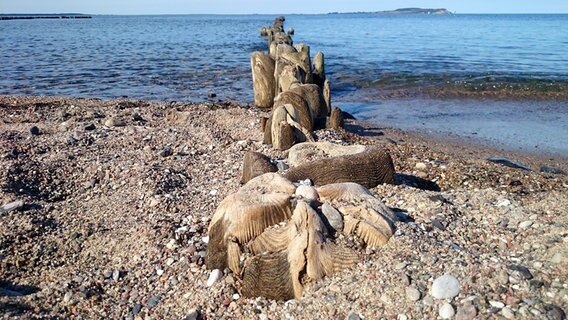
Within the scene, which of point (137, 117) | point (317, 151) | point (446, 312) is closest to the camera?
point (446, 312)

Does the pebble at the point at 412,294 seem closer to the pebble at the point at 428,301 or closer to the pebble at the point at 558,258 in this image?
the pebble at the point at 428,301

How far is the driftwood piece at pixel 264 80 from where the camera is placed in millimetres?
10773

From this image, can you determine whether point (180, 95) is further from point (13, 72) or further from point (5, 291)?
point (5, 291)

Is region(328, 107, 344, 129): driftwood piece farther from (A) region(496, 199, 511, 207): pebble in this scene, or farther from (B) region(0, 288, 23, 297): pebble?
(B) region(0, 288, 23, 297): pebble

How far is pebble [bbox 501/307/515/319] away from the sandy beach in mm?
11

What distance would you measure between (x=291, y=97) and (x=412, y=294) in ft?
16.8

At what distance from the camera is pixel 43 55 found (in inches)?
949

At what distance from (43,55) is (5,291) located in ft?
77.1

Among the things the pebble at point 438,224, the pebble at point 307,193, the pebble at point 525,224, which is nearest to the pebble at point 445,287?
the pebble at point 438,224

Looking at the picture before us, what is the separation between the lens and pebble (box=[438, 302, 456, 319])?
284cm

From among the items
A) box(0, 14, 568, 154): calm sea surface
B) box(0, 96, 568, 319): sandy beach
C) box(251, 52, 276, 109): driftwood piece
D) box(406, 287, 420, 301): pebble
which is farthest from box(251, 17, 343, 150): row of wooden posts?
box(406, 287, 420, 301): pebble

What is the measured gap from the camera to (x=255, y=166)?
5.17 metres

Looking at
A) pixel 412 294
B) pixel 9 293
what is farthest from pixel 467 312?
pixel 9 293

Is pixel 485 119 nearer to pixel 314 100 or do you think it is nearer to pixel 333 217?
pixel 314 100
